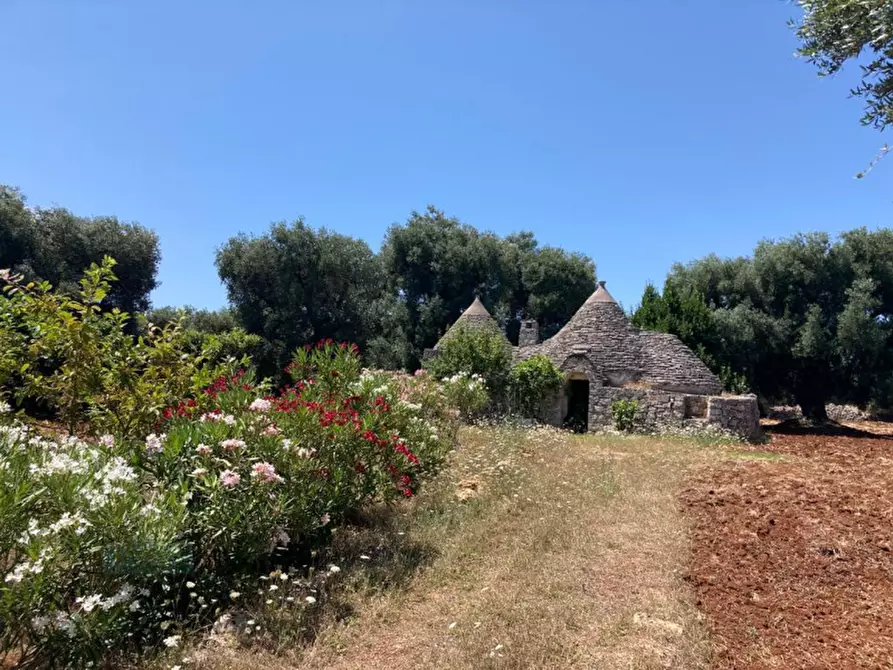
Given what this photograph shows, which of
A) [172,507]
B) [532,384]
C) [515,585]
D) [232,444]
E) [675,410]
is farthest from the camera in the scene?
[532,384]

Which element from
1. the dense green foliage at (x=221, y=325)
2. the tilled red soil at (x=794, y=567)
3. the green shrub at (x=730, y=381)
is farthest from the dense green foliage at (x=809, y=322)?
the dense green foliage at (x=221, y=325)

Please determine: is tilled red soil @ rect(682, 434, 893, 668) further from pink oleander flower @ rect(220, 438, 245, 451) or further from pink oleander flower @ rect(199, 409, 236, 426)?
pink oleander flower @ rect(199, 409, 236, 426)

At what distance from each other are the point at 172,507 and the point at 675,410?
12.7 metres

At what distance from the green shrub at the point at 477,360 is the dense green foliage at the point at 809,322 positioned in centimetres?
926

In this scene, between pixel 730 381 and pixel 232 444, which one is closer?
pixel 232 444

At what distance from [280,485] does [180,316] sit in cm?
240

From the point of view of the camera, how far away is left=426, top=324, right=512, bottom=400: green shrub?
13820mm

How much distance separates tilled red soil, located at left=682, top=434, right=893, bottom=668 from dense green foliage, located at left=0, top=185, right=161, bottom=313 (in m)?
17.4

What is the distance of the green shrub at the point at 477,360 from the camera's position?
13820 mm

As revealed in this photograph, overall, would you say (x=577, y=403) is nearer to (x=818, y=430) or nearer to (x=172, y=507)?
(x=818, y=430)

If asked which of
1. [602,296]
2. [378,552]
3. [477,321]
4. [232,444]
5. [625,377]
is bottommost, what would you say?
[378,552]

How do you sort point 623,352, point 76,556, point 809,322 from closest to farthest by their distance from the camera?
point 76,556 → point 623,352 → point 809,322

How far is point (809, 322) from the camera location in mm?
20703

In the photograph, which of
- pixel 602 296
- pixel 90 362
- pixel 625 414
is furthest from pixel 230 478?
pixel 602 296
